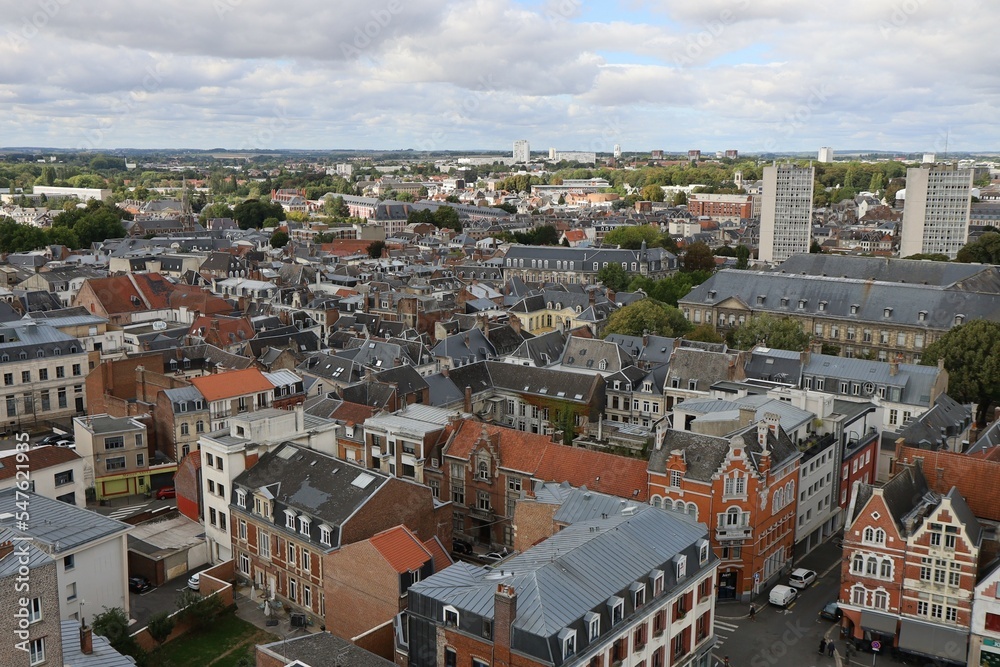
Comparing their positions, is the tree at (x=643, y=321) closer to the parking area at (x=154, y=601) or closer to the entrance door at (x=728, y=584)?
the entrance door at (x=728, y=584)

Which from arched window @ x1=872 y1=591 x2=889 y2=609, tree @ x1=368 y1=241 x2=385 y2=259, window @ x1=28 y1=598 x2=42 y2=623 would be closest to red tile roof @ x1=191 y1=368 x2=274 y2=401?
window @ x1=28 y1=598 x2=42 y2=623

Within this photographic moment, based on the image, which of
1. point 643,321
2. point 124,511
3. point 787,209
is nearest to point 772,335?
point 643,321

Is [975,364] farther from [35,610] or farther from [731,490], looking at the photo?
[35,610]

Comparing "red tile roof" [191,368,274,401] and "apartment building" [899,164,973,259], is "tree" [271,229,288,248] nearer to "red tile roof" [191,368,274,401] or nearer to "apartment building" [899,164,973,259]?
"red tile roof" [191,368,274,401]

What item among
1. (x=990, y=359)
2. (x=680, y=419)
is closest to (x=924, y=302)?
(x=990, y=359)

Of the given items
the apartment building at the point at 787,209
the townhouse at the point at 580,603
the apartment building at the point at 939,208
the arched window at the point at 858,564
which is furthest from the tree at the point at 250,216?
the arched window at the point at 858,564

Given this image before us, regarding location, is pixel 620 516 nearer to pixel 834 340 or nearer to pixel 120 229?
pixel 834 340
